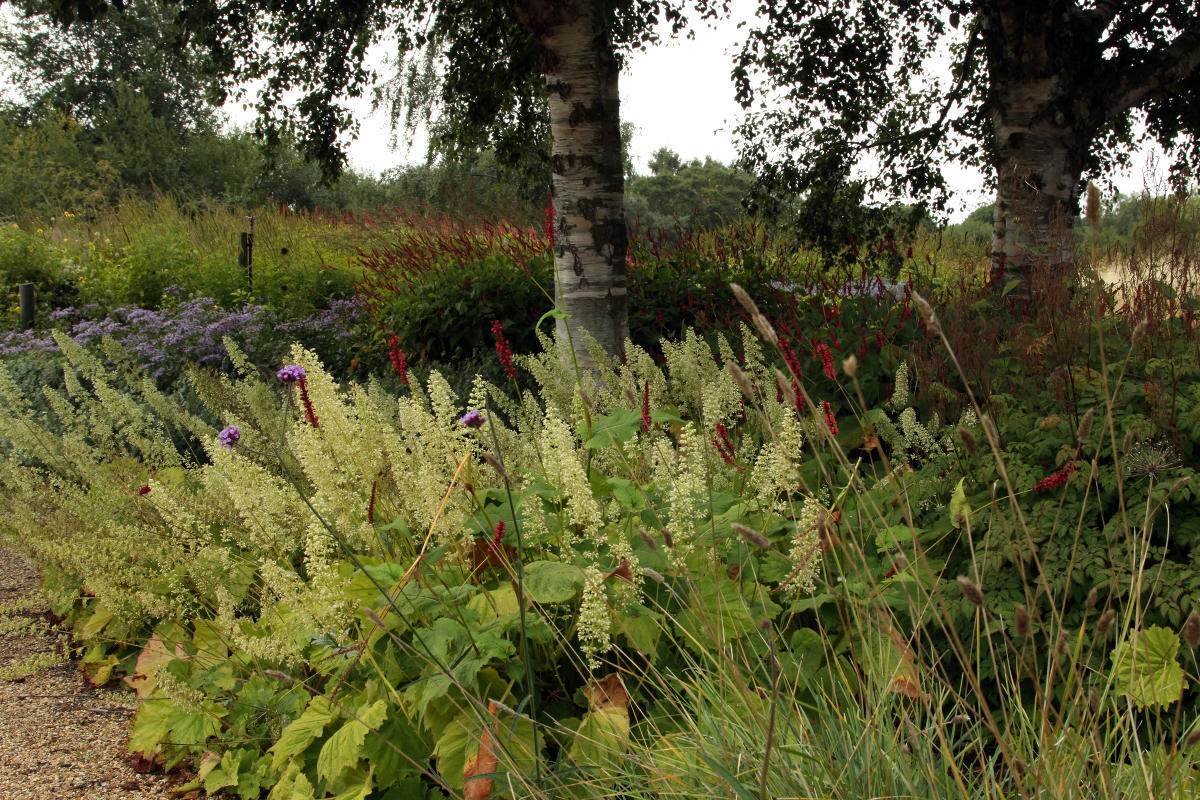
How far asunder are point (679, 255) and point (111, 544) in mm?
6066

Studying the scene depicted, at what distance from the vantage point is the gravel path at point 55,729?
2633 millimetres

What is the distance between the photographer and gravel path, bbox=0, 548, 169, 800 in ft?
8.64

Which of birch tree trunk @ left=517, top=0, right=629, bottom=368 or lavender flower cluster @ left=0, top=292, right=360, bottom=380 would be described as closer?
birch tree trunk @ left=517, top=0, right=629, bottom=368

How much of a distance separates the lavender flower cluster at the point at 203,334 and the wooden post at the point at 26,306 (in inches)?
53.7

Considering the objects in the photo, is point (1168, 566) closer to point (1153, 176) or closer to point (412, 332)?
point (1153, 176)

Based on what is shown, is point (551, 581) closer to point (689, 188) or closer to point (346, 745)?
point (346, 745)

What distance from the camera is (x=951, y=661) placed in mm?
2318

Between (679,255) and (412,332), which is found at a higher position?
(679,255)

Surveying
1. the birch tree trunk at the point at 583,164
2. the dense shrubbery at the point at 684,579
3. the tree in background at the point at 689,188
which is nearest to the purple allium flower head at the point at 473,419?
the dense shrubbery at the point at 684,579

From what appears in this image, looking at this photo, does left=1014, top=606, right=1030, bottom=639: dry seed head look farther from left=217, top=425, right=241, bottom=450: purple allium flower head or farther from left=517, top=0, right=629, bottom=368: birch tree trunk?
left=517, top=0, right=629, bottom=368: birch tree trunk

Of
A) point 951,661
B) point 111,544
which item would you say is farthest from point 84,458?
point 951,661

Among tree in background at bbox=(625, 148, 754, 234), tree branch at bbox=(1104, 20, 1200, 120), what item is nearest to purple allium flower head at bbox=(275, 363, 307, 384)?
tree branch at bbox=(1104, 20, 1200, 120)

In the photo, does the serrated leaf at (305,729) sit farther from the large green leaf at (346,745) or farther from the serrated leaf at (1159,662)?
the serrated leaf at (1159,662)

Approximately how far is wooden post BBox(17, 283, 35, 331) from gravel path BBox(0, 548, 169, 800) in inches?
346
